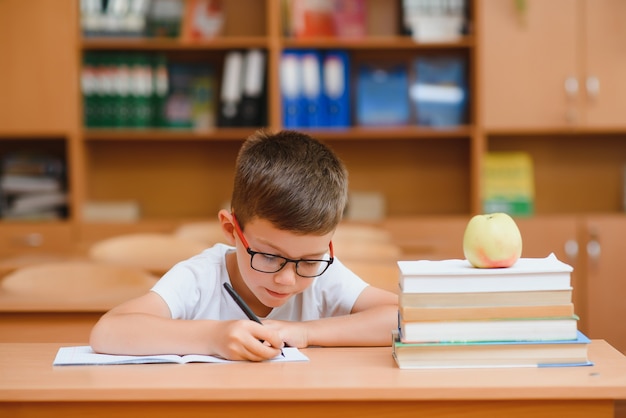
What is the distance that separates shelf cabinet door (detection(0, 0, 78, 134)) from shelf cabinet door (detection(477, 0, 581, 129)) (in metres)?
2.10

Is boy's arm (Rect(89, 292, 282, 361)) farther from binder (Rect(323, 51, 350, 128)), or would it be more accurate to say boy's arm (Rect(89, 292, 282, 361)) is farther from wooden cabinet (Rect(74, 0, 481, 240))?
wooden cabinet (Rect(74, 0, 481, 240))

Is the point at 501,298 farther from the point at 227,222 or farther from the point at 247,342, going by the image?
the point at 227,222

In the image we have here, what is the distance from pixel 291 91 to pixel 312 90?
0.35 feet

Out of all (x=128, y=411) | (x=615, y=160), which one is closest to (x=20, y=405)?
(x=128, y=411)

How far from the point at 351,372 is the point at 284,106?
3233 mm

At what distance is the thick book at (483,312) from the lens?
4.27 feet

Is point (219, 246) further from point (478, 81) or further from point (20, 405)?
point (478, 81)

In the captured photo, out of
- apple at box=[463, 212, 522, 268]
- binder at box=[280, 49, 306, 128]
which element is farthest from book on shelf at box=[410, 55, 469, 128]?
apple at box=[463, 212, 522, 268]

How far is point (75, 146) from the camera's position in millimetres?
4488

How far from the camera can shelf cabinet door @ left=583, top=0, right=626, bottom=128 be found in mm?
4348

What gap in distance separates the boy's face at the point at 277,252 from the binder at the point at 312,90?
9.49ft

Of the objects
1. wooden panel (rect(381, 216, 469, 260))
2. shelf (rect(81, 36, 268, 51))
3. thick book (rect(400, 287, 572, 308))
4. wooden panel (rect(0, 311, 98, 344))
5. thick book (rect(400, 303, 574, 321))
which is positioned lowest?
wooden panel (rect(381, 216, 469, 260))

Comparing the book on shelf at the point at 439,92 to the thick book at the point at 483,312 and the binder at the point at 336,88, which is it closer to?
the binder at the point at 336,88

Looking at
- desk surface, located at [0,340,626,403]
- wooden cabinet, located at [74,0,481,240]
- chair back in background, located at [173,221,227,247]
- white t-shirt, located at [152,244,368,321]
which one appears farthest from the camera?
A: wooden cabinet, located at [74,0,481,240]
